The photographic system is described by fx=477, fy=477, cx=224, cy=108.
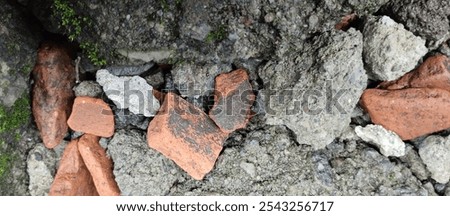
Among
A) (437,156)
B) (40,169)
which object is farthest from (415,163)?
(40,169)

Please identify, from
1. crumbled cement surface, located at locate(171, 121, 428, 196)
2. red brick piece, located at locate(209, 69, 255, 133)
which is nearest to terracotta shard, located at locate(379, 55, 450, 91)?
crumbled cement surface, located at locate(171, 121, 428, 196)

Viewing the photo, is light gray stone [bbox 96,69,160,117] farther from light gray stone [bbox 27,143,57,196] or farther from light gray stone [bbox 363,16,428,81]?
light gray stone [bbox 363,16,428,81]

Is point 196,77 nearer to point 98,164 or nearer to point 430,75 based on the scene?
point 98,164

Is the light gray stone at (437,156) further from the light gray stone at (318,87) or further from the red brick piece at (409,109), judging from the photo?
the light gray stone at (318,87)

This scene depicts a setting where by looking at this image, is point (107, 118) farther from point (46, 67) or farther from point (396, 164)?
point (396, 164)

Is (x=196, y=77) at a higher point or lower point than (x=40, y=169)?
higher

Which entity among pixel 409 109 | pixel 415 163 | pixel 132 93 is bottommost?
pixel 415 163
